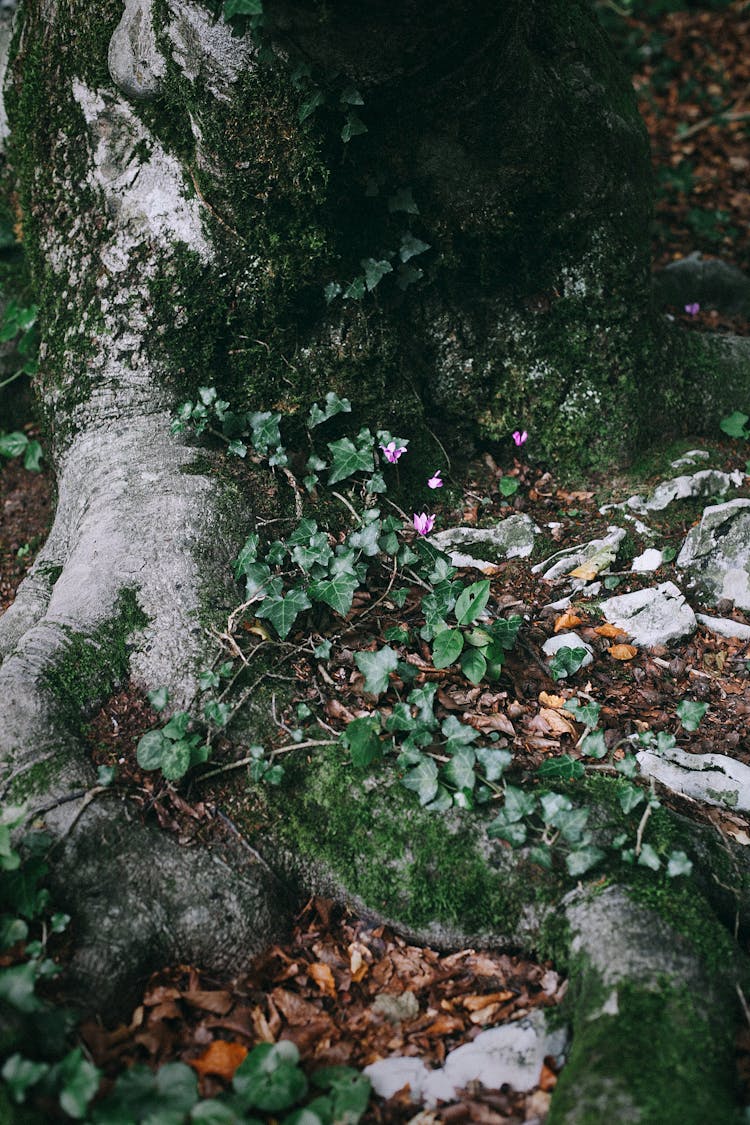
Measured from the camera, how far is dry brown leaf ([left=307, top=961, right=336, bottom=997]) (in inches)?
96.3

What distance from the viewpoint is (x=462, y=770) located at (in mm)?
2611

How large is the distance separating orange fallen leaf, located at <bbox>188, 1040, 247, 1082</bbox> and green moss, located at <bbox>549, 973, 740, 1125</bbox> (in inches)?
33.1

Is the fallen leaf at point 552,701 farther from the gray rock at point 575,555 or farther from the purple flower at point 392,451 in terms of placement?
the purple flower at point 392,451

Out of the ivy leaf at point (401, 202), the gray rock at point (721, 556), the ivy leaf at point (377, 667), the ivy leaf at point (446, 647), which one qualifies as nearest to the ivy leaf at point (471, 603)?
the ivy leaf at point (446, 647)

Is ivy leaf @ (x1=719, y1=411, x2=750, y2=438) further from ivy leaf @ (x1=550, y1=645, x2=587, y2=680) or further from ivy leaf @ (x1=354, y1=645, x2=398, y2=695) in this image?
ivy leaf @ (x1=354, y1=645, x2=398, y2=695)

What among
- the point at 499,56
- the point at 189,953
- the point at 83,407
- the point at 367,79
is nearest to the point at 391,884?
the point at 189,953

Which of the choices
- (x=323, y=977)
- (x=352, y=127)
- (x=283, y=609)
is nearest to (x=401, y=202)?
(x=352, y=127)

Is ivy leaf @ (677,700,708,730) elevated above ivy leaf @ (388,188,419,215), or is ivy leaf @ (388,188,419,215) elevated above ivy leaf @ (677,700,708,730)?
ivy leaf @ (388,188,419,215)

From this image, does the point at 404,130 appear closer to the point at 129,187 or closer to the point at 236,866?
the point at 129,187

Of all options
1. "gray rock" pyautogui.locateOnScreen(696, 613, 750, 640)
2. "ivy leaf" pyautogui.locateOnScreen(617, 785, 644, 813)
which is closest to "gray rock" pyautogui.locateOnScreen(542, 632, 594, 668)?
"gray rock" pyautogui.locateOnScreen(696, 613, 750, 640)

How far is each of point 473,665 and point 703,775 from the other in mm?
957

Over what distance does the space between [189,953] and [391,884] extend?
658mm

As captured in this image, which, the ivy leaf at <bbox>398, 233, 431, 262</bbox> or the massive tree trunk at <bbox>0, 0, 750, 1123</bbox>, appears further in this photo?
the ivy leaf at <bbox>398, 233, 431, 262</bbox>

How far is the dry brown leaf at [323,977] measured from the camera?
8.02 ft
